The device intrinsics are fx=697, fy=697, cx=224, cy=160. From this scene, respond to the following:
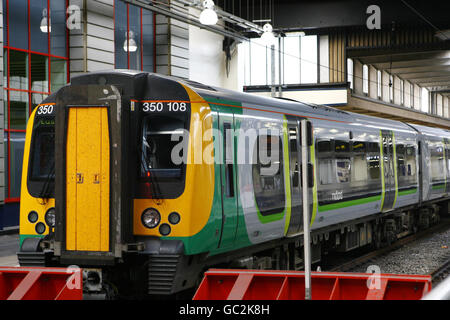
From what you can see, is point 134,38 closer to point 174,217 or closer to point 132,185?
point 132,185

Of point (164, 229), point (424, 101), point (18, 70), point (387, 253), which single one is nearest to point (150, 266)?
point (164, 229)

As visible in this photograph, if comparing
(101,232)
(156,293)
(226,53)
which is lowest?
(156,293)

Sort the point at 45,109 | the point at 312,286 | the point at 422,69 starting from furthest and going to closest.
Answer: the point at 422,69 < the point at 45,109 < the point at 312,286

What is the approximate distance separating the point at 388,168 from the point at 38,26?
10.5 metres

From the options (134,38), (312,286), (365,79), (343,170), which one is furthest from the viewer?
(365,79)

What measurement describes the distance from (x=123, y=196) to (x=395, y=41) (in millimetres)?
25565

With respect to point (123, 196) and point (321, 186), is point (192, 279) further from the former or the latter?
point (321, 186)

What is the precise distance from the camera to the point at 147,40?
77.0 feet

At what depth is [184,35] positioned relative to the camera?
24703 mm

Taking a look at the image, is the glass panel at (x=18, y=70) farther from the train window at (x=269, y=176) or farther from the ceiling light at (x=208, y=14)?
the train window at (x=269, y=176)

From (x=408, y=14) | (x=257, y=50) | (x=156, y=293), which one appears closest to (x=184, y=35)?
(x=408, y=14)

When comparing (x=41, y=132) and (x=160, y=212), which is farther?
(x=41, y=132)

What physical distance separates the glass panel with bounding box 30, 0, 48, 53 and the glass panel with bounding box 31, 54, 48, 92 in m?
0.25

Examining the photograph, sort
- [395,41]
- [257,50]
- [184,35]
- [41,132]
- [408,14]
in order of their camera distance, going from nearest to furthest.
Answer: [41,132], [184,35], [408,14], [395,41], [257,50]
